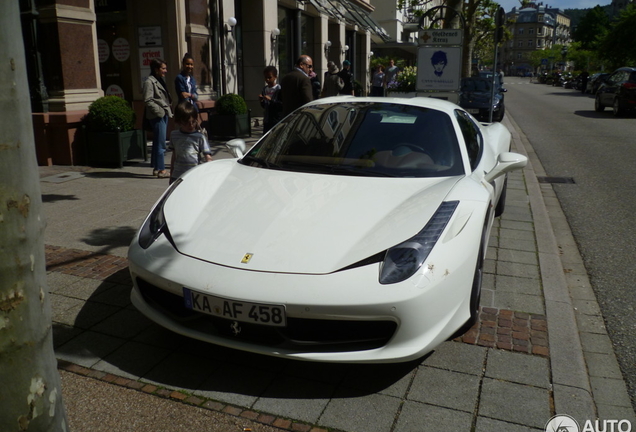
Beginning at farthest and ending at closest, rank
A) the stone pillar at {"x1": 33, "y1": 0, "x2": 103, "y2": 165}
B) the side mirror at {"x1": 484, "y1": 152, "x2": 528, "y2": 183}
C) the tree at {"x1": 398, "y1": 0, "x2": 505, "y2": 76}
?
1. the tree at {"x1": 398, "y1": 0, "x2": 505, "y2": 76}
2. the stone pillar at {"x1": 33, "y1": 0, "x2": 103, "y2": 165}
3. the side mirror at {"x1": 484, "y1": 152, "x2": 528, "y2": 183}

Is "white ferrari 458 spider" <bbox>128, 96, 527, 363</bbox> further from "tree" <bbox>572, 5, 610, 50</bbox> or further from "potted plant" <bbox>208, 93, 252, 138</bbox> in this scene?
Answer: "tree" <bbox>572, 5, 610, 50</bbox>

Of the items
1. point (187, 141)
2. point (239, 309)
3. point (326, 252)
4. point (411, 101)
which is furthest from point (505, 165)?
point (187, 141)

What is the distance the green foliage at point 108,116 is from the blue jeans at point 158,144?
716 mm

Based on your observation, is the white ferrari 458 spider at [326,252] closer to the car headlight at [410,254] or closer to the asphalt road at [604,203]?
the car headlight at [410,254]

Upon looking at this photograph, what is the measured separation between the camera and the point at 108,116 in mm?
8992

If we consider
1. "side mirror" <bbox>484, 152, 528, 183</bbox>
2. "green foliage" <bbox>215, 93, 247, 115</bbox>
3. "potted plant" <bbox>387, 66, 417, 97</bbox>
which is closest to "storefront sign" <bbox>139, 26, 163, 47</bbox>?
"green foliage" <bbox>215, 93, 247, 115</bbox>

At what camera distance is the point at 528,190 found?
8148mm

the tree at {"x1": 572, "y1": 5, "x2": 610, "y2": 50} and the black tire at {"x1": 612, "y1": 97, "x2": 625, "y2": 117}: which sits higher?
the tree at {"x1": 572, "y1": 5, "x2": 610, "y2": 50}

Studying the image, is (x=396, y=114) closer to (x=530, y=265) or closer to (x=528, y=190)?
(x=530, y=265)

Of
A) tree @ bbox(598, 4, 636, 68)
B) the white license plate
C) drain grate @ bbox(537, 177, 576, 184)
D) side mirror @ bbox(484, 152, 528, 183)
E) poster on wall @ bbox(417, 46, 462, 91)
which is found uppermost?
tree @ bbox(598, 4, 636, 68)

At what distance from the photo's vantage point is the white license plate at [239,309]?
2789mm

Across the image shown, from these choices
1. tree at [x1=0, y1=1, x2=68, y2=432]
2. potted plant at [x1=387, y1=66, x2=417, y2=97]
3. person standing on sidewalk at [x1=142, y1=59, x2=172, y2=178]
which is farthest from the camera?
potted plant at [x1=387, y1=66, x2=417, y2=97]

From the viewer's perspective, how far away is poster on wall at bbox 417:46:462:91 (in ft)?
40.1

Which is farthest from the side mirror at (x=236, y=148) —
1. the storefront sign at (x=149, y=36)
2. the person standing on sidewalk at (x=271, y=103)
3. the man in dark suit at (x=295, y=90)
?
the storefront sign at (x=149, y=36)
